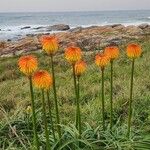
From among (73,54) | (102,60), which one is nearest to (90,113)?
(102,60)

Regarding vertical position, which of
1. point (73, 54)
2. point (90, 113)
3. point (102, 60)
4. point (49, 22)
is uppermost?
point (73, 54)

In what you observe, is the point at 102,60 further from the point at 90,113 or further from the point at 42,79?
the point at 90,113

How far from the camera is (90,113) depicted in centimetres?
766

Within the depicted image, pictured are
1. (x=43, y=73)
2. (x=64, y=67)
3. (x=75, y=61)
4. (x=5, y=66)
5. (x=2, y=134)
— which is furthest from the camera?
(x=5, y=66)

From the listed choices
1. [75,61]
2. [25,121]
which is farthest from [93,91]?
[75,61]

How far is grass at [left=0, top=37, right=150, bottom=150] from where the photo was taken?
16.6ft

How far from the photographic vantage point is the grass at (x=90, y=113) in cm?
506

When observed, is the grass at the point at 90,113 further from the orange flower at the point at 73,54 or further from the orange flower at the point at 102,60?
the orange flower at the point at 73,54

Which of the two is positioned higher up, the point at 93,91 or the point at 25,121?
the point at 25,121

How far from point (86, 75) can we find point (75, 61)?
844 centimetres

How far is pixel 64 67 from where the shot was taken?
53.6 feet

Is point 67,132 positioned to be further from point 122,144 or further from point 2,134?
point 2,134

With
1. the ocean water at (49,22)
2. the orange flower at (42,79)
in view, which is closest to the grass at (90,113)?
the orange flower at (42,79)

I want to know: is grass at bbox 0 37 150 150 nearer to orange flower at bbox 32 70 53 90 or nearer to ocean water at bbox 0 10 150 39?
orange flower at bbox 32 70 53 90
